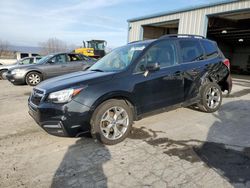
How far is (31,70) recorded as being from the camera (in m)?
10.5

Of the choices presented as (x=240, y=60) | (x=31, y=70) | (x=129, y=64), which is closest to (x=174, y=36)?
(x=129, y=64)

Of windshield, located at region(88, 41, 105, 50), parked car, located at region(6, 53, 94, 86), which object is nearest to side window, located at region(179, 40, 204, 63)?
parked car, located at region(6, 53, 94, 86)

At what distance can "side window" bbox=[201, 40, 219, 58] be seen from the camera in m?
5.73

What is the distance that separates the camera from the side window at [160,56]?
442 centimetres

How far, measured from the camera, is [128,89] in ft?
13.7

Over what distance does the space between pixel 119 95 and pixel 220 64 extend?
3.14 meters

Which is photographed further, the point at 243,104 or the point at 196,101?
the point at 243,104

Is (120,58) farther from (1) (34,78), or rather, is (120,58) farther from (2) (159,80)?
(1) (34,78)

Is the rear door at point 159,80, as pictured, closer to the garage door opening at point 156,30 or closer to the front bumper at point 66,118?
the front bumper at point 66,118

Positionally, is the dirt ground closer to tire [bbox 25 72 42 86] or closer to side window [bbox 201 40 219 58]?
side window [bbox 201 40 219 58]

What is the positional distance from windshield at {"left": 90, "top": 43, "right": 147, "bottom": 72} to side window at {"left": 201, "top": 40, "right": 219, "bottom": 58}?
5.93 ft

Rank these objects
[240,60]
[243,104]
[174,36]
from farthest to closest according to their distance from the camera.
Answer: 1. [240,60]
2. [243,104]
3. [174,36]

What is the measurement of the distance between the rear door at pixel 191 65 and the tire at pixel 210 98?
0.24 m

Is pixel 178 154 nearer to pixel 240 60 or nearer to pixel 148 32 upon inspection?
pixel 148 32
